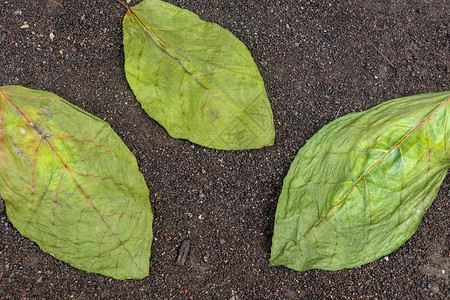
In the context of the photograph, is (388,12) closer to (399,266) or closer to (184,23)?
(184,23)

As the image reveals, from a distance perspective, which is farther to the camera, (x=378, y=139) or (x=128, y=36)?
(x=128, y=36)

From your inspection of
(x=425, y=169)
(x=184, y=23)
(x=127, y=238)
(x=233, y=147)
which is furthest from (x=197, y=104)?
(x=425, y=169)

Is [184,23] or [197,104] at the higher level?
[184,23]

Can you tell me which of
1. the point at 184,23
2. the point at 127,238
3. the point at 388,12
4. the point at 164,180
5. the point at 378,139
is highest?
the point at 388,12

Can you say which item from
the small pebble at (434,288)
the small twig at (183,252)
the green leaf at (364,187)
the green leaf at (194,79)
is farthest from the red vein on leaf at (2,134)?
the small pebble at (434,288)

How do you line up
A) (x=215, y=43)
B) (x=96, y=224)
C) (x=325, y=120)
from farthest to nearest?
(x=325, y=120) < (x=215, y=43) < (x=96, y=224)

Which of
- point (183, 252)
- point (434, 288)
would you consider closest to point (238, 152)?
point (183, 252)

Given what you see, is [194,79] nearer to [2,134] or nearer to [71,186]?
[71,186]
